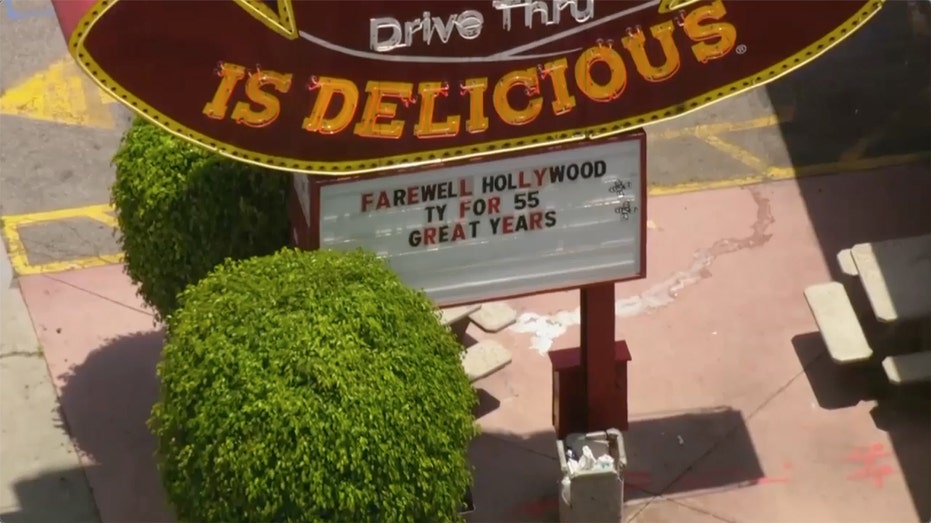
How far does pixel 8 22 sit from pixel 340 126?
8203mm

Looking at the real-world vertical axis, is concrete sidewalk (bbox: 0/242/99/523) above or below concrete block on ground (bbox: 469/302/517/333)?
below

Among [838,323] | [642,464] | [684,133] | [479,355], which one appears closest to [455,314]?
[479,355]

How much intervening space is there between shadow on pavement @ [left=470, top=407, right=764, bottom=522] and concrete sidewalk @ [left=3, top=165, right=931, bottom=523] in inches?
0.5

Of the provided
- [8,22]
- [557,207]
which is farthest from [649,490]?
[8,22]

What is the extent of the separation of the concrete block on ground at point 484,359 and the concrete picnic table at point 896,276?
2.59m

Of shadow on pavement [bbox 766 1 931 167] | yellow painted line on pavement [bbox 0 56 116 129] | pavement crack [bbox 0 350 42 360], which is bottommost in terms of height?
pavement crack [bbox 0 350 42 360]

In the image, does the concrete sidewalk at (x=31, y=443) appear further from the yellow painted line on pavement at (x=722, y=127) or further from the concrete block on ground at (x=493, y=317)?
the yellow painted line on pavement at (x=722, y=127)

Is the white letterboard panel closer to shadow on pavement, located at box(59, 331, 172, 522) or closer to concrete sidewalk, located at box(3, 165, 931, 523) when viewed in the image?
concrete sidewalk, located at box(3, 165, 931, 523)

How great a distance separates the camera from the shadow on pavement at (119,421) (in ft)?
36.6

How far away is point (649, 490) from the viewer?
1123 cm

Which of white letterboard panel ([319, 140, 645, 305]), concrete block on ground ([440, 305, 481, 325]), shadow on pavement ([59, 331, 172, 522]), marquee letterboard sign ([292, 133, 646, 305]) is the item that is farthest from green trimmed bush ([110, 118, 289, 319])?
concrete block on ground ([440, 305, 481, 325])

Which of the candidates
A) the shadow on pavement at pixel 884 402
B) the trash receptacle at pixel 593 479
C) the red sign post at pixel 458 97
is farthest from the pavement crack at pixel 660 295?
the red sign post at pixel 458 97

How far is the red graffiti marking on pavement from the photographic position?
11.3 metres

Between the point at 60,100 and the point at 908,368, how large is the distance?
307 inches
